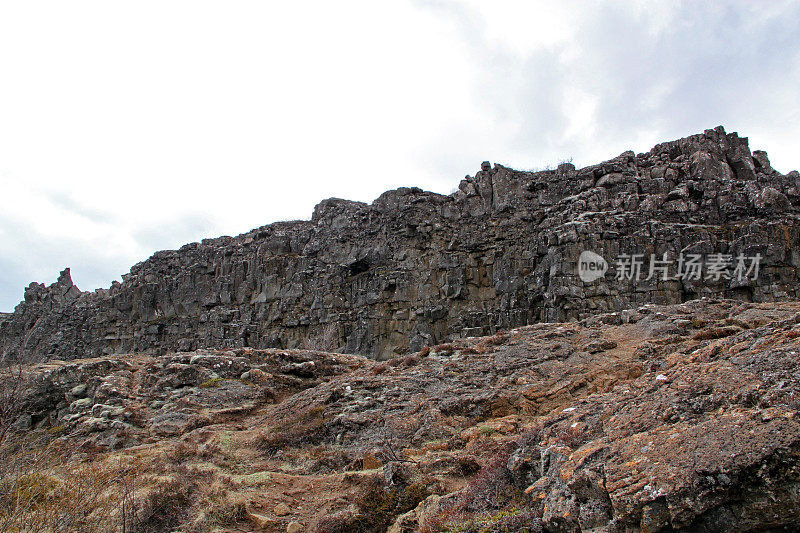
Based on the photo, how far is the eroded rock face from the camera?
82.2 feet

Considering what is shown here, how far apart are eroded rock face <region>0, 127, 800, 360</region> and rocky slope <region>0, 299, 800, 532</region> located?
24.3ft

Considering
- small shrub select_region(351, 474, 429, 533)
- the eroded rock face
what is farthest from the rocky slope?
the eroded rock face

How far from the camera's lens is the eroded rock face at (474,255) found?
2506 centimetres

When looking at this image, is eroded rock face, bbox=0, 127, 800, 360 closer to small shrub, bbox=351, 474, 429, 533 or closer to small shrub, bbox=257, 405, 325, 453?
small shrub, bbox=257, 405, 325, 453

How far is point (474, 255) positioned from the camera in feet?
108

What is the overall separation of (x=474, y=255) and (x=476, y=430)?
76.0 ft

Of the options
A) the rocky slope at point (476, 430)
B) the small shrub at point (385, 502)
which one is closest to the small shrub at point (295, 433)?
the rocky slope at point (476, 430)

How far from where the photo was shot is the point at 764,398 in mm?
4934

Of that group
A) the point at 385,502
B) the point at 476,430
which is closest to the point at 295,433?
the point at 476,430

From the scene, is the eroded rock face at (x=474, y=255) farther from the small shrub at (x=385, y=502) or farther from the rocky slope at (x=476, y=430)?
the small shrub at (x=385, y=502)

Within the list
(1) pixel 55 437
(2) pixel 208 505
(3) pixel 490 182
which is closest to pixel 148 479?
(2) pixel 208 505

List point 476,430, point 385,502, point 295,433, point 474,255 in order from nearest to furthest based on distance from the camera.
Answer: point 385,502
point 476,430
point 295,433
point 474,255

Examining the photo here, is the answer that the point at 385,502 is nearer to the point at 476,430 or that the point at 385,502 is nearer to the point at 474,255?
the point at 476,430

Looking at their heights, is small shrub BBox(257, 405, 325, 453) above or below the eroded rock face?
below
